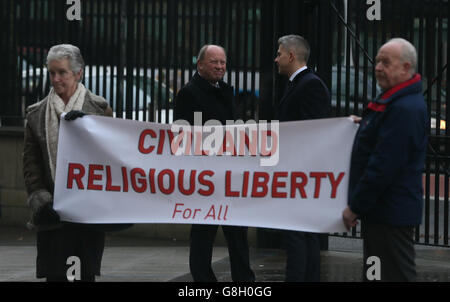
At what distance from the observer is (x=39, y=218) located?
21.8 ft

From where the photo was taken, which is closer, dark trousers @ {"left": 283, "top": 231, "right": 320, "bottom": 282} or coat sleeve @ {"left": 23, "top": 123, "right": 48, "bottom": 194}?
coat sleeve @ {"left": 23, "top": 123, "right": 48, "bottom": 194}

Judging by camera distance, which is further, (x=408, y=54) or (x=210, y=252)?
(x=210, y=252)

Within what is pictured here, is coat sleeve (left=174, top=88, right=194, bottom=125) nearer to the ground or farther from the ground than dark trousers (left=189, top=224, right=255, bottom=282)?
farther from the ground

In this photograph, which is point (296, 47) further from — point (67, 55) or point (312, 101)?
point (67, 55)

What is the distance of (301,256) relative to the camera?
7586mm

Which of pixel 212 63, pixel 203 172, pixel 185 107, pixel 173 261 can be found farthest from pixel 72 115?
pixel 173 261

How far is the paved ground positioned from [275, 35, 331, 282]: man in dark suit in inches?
44.5

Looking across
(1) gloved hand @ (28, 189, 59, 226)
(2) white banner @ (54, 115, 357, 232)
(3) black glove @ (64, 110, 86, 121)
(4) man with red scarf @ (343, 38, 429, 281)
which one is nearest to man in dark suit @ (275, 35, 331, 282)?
(2) white banner @ (54, 115, 357, 232)

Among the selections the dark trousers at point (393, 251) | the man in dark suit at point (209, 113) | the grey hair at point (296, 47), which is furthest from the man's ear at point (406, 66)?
the man in dark suit at point (209, 113)

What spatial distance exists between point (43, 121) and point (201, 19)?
447 cm

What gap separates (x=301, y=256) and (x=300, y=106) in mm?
1106

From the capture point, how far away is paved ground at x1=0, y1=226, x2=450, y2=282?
8994 millimetres

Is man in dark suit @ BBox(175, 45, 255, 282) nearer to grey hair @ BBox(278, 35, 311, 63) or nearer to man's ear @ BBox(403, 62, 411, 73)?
grey hair @ BBox(278, 35, 311, 63)
